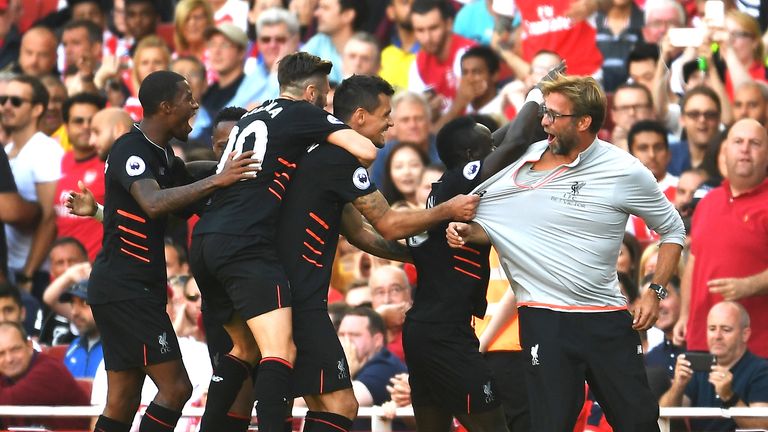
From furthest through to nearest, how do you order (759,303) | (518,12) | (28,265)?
(518,12) < (28,265) < (759,303)

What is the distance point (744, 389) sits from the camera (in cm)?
1068

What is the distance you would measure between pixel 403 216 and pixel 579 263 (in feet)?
3.29

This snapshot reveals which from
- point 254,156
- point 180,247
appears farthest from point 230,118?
point 180,247

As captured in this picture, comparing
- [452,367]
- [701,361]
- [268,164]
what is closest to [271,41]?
[701,361]

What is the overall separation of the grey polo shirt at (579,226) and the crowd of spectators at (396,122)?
1.17 m

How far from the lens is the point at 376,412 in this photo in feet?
33.4

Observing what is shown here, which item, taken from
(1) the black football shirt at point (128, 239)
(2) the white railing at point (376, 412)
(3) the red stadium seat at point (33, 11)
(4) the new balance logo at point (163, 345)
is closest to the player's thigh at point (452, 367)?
(2) the white railing at point (376, 412)

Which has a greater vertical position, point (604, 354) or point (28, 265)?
point (28, 265)

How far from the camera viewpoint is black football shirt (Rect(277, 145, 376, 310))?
28.6ft

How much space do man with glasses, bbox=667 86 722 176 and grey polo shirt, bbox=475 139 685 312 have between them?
14.7 ft

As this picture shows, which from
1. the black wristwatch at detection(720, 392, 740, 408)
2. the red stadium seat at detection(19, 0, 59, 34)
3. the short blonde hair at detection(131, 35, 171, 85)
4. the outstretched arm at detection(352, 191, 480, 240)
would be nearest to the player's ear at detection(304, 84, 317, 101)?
the outstretched arm at detection(352, 191, 480, 240)

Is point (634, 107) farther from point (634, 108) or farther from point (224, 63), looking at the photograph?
point (224, 63)

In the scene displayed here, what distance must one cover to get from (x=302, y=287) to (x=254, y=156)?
0.75 metres

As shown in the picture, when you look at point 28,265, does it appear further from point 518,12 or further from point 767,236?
point 767,236
